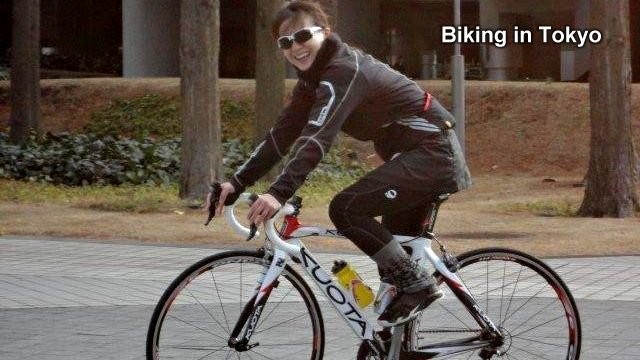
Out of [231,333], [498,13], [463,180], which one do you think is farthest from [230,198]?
[498,13]

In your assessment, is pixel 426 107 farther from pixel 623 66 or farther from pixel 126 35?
pixel 126 35

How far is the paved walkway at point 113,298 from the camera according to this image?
25.0ft

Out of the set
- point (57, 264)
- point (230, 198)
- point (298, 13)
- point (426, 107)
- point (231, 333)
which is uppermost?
point (298, 13)

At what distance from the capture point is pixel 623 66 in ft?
54.0

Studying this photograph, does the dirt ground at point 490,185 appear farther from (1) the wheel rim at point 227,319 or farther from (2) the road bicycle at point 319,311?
(1) the wheel rim at point 227,319

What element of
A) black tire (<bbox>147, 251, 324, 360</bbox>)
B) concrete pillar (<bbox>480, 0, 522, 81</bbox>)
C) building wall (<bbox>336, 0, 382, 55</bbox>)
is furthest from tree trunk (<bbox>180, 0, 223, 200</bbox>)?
building wall (<bbox>336, 0, 382, 55</bbox>)

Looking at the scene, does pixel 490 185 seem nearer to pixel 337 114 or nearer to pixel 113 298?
pixel 113 298

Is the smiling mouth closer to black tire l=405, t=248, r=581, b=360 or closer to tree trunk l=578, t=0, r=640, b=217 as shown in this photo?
black tire l=405, t=248, r=581, b=360

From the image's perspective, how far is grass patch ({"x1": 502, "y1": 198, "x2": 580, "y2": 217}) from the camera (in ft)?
55.1

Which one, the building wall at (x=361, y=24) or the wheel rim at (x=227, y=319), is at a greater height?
the building wall at (x=361, y=24)

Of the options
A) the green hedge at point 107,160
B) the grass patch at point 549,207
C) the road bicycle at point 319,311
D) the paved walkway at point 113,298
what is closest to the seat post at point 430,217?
the road bicycle at point 319,311

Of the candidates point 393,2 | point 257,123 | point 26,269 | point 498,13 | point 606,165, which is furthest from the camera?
point 393,2

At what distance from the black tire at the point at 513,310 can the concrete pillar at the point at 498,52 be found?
33.0 meters

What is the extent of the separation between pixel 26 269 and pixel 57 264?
1.40 ft
